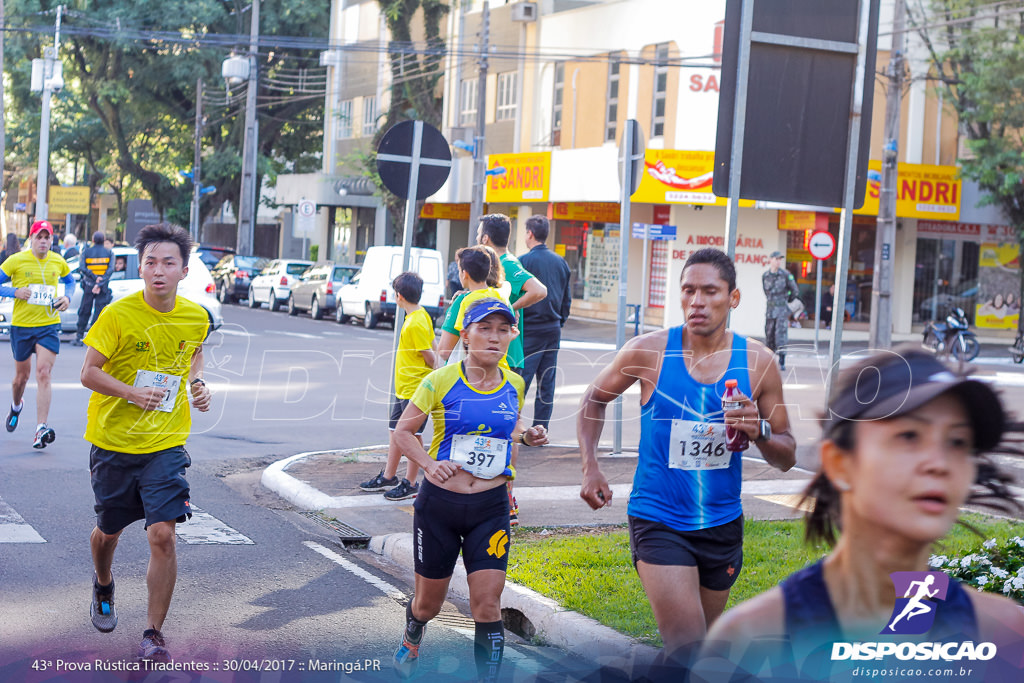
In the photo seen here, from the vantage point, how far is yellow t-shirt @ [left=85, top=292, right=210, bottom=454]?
5586 millimetres

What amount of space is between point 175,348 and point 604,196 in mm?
26864

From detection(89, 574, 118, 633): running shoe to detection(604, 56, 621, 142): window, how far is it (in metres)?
29.4

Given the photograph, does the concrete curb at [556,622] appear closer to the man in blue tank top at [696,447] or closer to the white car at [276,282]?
the man in blue tank top at [696,447]

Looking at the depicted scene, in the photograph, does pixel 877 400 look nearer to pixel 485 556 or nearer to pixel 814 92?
pixel 485 556

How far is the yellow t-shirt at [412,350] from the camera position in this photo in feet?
29.7

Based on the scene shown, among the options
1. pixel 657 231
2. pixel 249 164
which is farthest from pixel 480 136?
pixel 249 164

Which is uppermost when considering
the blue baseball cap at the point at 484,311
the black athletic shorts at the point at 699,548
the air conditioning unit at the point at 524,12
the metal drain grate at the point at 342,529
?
the air conditioning unit at the point at 524,12

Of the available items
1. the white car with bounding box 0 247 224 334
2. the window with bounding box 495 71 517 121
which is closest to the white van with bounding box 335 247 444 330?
the white car with bounding box 0 247 224 334

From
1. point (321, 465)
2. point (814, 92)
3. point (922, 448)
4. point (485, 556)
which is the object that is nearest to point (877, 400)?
point (922, 448)

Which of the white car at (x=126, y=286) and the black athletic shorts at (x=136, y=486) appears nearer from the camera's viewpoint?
the black athletic shorts at (x=136, y=486)

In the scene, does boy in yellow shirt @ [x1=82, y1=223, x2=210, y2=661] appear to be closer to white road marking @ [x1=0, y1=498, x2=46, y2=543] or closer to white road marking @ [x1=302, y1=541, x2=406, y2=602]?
white road marking @ [x1=302, y1=541, x2=406, y2=602]

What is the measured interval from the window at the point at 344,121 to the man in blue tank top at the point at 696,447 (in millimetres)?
47532

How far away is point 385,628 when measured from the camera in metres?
6.24

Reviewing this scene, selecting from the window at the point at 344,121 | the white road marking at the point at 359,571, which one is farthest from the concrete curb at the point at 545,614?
the window at the point at 344,121
